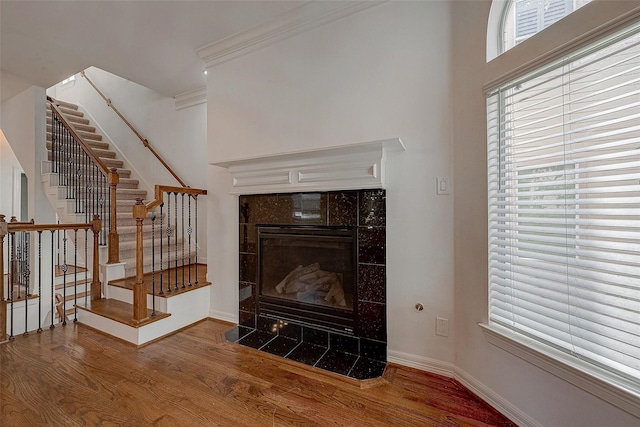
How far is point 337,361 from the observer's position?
2.00 meters

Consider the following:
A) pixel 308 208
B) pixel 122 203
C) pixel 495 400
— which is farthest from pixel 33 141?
pixel 495 400

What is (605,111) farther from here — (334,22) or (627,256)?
(334,22)

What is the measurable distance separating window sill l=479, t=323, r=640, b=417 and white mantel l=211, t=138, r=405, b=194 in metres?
1.19

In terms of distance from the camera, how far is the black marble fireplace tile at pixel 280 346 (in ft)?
7.07

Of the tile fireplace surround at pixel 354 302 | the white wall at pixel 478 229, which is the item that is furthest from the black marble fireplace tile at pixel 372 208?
the white wall at pixel 478 229

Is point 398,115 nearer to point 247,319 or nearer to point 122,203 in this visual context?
point 247,319

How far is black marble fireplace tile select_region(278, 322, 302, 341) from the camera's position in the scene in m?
2.36

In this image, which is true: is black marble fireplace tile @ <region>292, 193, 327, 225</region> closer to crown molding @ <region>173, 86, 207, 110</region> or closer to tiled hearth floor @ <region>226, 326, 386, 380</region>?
tiled hearth floor @ <region>226, 326, 386, 380</region>

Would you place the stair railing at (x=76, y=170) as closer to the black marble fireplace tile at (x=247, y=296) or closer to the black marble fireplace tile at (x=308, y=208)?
the black marble fireplace tile at (x=247, y=296)

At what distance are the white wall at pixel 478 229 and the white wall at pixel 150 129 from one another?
3333mm

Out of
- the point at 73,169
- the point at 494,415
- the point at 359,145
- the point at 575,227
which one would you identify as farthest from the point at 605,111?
the point at 73,169

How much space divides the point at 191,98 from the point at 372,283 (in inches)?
146

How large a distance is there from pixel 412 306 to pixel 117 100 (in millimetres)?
5944

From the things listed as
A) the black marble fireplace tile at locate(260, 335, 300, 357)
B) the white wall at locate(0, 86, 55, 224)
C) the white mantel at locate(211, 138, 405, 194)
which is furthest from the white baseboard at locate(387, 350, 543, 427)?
the white wall at locate(0, 86, 55, 224)
